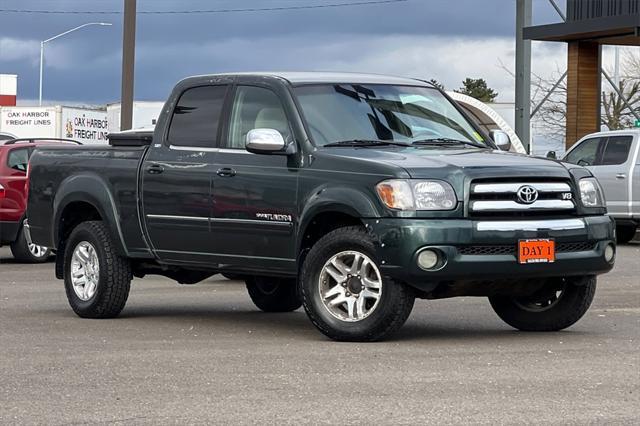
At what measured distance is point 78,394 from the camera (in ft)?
27.2

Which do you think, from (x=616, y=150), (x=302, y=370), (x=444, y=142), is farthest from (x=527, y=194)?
(x=616, y=150)

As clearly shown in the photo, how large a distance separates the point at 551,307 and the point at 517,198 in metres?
1.37

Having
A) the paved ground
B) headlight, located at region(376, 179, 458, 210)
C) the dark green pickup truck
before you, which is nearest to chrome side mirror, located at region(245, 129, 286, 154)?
the dark green pickup truck

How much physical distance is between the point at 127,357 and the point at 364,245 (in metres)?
1.75

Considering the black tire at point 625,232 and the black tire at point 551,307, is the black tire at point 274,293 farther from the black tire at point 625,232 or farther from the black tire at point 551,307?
the black tire at point 625,232

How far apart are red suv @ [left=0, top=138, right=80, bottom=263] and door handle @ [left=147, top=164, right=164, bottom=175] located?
30.0ft

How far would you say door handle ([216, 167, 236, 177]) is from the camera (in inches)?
453

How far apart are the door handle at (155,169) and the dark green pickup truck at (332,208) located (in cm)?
1

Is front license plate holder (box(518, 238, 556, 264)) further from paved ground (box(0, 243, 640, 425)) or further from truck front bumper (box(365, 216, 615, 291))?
paved ground (box(0, 243, 640, 425))

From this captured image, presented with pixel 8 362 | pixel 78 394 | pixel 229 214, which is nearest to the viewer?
pixel 78 394

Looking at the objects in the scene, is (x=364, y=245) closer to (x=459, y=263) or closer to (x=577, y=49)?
(x=459, y=263)

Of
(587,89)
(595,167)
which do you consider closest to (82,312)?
(595,167)

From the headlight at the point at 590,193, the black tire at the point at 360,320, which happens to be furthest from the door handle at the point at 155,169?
the headlight at the point at 590,193

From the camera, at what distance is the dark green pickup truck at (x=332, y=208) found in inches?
406
